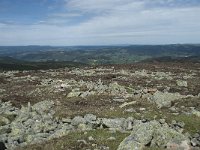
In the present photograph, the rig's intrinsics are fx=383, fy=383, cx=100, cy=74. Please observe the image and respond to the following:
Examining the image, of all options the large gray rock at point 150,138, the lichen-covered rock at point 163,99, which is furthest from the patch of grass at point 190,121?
the lichen-covered rock at point 163,99

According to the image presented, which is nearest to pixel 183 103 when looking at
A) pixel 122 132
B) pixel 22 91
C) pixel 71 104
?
pixel 71 104

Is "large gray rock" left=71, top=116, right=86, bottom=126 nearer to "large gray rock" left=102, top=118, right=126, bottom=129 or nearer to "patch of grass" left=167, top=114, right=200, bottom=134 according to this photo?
"large gray rock" left=102, top=118, right=126, bottom=129

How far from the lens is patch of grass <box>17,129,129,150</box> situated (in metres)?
19.6

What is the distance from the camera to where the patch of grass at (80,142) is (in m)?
19.6

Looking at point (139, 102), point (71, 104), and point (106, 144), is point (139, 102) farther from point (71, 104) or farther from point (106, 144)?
point (106, 144)

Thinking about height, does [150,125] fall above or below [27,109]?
above

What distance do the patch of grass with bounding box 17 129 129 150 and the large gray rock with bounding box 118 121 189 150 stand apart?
1.26 metres

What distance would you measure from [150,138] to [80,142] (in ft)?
12.4

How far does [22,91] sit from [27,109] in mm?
16824

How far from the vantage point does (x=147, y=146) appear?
1850cm

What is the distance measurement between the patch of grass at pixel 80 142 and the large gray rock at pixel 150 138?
1257mm

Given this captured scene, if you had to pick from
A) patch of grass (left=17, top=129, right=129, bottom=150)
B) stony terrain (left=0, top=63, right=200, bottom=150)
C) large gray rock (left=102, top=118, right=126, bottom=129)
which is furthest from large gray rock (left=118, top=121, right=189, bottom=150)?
large gray rock (left=102, top=118, right=126, bottom=129)

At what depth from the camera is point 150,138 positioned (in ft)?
61.3

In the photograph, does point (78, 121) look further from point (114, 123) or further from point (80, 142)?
point (80, 142)
